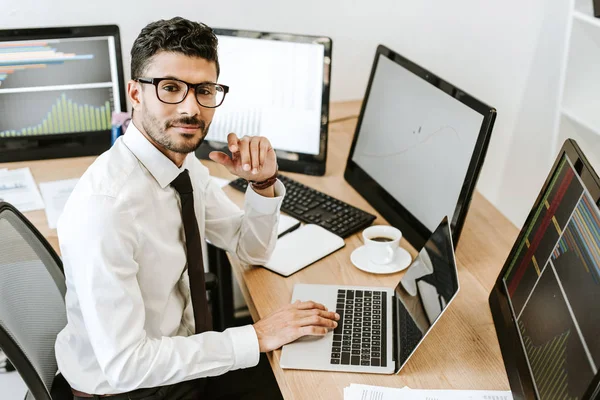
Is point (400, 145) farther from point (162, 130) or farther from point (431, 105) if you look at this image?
point (162, 130)

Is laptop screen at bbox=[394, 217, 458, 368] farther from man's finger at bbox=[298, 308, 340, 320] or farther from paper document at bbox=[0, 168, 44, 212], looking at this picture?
paper document at bbox=[0, 168, 44, 212]

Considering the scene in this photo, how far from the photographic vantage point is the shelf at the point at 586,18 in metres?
2.20

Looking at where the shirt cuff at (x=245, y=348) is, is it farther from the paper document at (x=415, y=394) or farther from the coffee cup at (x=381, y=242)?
the coffee cup at (x=381, y=242)

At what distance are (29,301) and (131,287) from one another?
0.30 metres

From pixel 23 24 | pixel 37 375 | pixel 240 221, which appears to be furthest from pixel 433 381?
pixel 23 24

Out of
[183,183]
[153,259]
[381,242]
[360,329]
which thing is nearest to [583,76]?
[381,242]

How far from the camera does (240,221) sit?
1.70 meters

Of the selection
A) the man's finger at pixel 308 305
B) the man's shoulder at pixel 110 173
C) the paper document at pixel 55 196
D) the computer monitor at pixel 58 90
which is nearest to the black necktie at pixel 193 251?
the man's shoulder at pixel 110 173

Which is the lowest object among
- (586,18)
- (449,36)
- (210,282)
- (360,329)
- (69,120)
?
(210,282)

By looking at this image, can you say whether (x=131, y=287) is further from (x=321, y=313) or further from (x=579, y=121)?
(x=579, y=121)

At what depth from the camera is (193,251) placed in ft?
4.86

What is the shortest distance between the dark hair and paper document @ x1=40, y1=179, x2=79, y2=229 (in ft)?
2.10

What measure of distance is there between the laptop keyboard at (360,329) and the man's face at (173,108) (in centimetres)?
47

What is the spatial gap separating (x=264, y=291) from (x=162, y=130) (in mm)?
428
